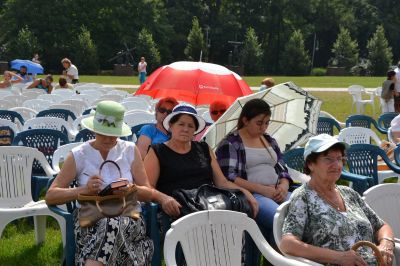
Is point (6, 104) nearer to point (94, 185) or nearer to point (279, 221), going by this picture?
point (94, 185)

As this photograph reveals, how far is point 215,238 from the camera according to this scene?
3857 millimetres

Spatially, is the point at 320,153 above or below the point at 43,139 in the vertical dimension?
above

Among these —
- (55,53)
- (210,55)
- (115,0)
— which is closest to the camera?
(55,53)

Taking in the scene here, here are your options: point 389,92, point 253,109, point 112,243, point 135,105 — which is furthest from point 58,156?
point 389,92

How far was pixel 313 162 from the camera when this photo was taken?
397cm

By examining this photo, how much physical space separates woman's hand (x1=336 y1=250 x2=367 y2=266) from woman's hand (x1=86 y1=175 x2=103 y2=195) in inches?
59.3

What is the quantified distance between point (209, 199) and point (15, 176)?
190 centimetres

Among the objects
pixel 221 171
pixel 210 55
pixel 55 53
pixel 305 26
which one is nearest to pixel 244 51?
pixel 210 55

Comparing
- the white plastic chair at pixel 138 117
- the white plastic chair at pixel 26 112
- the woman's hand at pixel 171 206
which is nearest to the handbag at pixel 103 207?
the woman's hand at pixel 171 206

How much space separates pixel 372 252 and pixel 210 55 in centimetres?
6068

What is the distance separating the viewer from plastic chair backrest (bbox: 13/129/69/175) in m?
7.24

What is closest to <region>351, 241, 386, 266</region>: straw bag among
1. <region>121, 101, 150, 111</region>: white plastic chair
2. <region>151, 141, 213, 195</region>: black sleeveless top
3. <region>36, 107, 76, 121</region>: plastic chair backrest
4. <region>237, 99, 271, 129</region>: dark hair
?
<region>151, 141, 213, 195</region>: black sleeveless top

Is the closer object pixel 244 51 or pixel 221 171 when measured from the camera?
pixel 221 171

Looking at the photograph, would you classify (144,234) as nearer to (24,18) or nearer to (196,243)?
(196,243)
